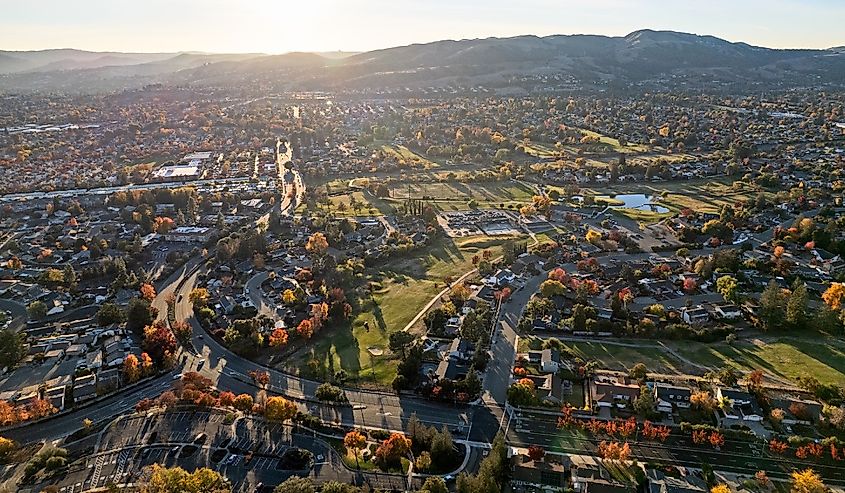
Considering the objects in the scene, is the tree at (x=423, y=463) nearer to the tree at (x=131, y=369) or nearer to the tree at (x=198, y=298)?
the tree at (x=131, y=369)

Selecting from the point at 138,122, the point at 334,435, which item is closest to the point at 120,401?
the point at 334,435

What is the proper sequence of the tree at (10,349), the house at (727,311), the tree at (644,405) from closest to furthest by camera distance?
1. the tree at (644,405)
2. the tree at (10,349)
3. the house at (727,311)

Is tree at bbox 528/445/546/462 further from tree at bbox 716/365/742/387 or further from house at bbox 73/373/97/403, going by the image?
house at bbox 73/373/97/403

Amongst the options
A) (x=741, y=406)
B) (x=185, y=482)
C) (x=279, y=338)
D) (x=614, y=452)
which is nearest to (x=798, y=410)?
(x=741, y=406)

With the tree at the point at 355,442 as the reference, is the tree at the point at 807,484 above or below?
above

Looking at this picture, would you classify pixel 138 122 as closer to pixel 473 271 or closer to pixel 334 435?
pixel 473 271

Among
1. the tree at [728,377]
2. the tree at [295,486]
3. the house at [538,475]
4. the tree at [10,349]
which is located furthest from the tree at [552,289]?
the tree at [10,349]
